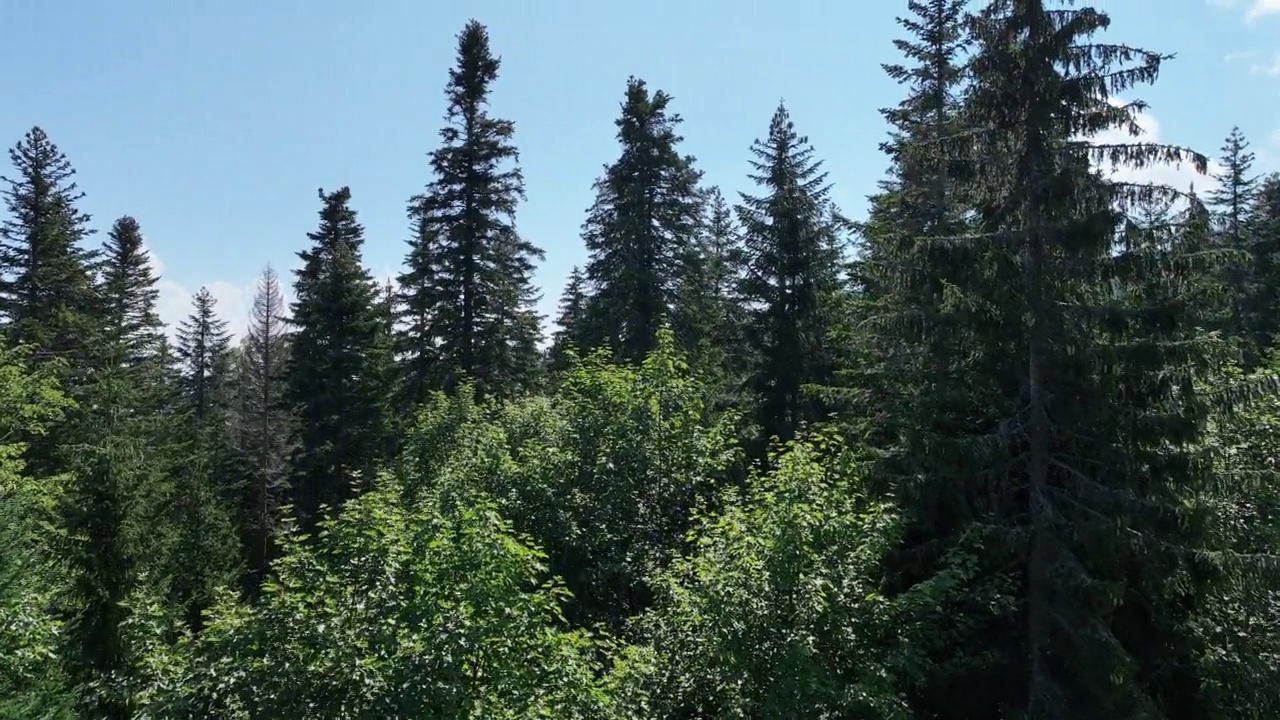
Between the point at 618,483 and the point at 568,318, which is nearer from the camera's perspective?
the point at 618,483

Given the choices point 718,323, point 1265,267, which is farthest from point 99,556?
point 1265,267

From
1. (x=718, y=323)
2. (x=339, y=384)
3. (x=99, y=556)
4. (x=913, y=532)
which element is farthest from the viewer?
(x=339, y=384)

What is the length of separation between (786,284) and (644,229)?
19.6ft

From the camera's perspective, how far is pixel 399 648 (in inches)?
344

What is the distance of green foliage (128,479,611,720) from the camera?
848cm

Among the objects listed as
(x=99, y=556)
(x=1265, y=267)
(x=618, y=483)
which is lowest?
(x=99, y=556)

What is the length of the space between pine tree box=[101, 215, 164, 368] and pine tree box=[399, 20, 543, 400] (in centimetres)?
1423

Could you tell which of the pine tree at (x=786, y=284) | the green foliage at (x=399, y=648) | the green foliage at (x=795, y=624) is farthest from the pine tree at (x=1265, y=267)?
the green foliage at (x=399, y=648)

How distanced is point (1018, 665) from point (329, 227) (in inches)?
1180

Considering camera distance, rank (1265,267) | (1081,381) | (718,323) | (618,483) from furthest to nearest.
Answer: (1265,267) < (718,323) < (618,483) < (1081,381)

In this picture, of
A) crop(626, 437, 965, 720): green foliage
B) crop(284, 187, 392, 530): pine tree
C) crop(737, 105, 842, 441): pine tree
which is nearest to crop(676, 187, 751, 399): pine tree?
crop(737, 105, 842, 441): pine tree

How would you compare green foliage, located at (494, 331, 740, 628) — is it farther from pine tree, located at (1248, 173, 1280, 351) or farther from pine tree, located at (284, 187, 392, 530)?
pine tree, located at (1248, 173, 1280, 351)

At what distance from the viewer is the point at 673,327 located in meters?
24.7

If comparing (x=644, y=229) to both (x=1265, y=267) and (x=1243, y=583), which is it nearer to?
(x=1243, y=583)
